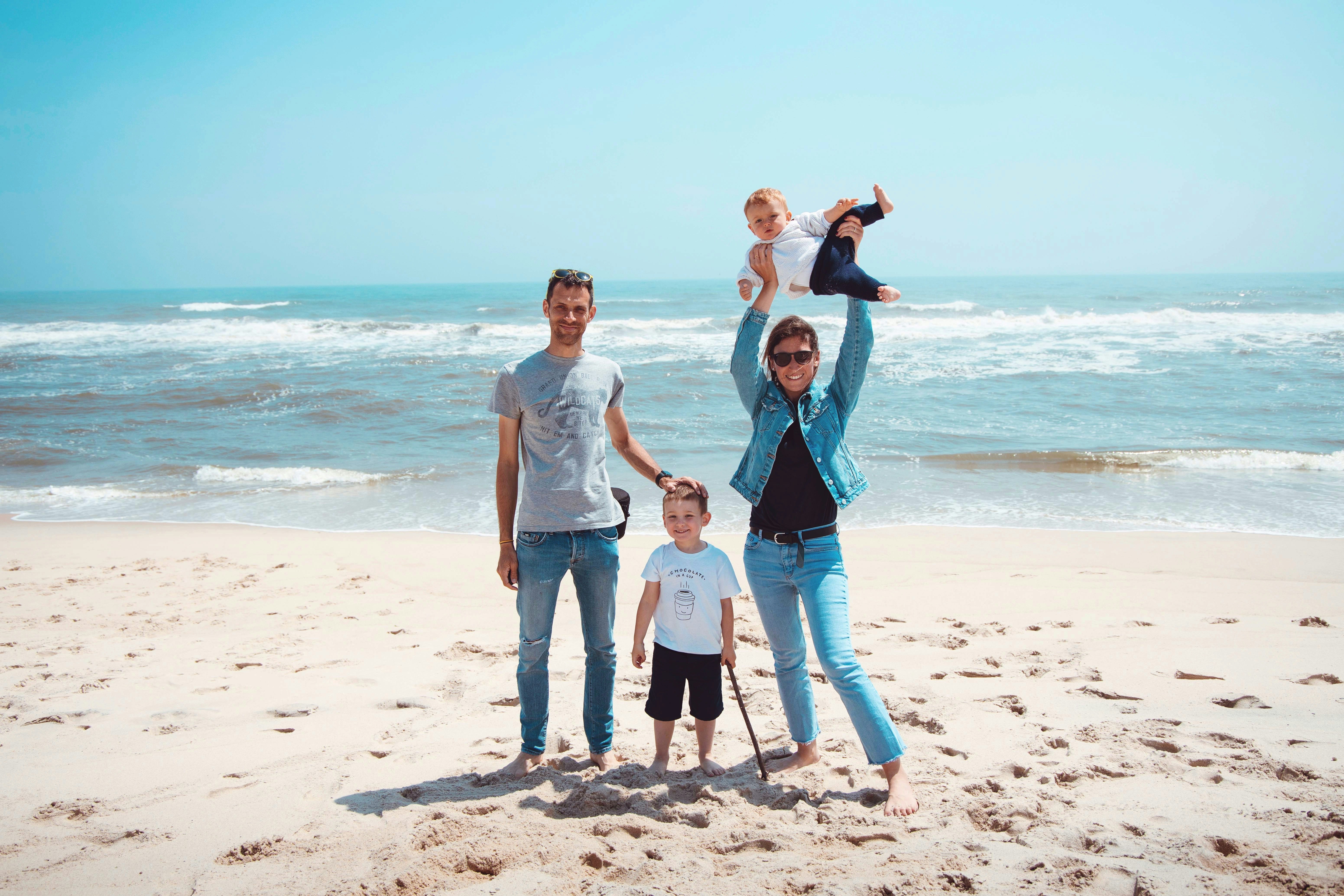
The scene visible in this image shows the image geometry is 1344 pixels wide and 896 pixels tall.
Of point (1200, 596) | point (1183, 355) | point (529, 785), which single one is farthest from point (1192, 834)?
point (1183, 355)

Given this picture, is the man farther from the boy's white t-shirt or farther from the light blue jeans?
the light blue jeans

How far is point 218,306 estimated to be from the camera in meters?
47.6

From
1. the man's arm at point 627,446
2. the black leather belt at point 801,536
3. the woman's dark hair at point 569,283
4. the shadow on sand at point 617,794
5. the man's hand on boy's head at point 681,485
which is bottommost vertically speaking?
the shadow on sand at point 617,794

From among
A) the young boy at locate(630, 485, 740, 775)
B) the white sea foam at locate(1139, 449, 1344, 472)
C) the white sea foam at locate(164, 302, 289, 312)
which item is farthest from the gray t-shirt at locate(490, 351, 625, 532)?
the white sea foam at locate(164, 302, 289, 312)

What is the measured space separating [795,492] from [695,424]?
10.1m

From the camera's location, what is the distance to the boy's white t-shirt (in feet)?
10.3

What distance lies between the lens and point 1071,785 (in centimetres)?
303

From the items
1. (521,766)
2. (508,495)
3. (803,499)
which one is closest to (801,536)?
(803,499)

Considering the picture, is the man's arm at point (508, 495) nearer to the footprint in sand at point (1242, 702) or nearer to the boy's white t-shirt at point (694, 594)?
the boy's white t-shirt at point (694, 594)

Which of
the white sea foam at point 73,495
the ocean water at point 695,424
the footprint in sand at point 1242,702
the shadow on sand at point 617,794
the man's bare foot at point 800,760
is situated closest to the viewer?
Result: the shadow on sand at point 617,794

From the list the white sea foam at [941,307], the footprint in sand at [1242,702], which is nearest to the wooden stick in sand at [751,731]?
the footprint in sand at [1242,702]

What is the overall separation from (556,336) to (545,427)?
0.38m

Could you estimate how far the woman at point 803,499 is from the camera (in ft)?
9.63

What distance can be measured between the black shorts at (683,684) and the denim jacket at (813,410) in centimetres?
68
